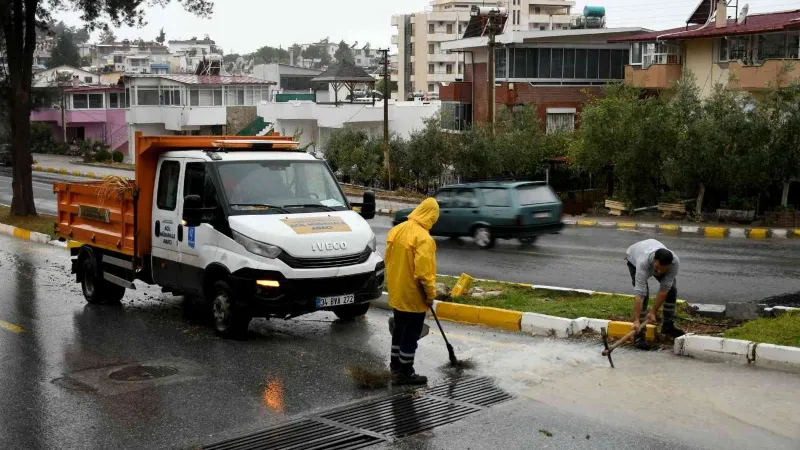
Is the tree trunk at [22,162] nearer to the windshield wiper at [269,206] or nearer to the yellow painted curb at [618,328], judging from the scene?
the windshield wiper at [269,206]

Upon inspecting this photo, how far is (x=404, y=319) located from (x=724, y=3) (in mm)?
33657

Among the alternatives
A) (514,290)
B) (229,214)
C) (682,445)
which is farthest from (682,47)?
(682,445)

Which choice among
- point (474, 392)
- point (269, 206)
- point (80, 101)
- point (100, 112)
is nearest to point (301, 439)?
point (474, 392)

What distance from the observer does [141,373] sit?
968 cm

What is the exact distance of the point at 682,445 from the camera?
23.2 ft

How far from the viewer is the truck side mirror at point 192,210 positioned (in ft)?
36.4

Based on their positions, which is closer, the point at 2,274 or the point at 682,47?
the point at 2,274

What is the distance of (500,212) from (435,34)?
285 feet

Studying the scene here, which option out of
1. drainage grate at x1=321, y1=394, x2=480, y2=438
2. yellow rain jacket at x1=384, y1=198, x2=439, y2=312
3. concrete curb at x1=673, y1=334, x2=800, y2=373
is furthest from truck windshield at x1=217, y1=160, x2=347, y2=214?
concrete curb at x1=673, y1=334, x2=800, y2=373

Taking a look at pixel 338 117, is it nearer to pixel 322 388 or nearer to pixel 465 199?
pixel 465 199

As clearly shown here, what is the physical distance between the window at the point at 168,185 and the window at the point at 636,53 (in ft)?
115

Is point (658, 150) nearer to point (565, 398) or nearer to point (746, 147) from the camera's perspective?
point (746, 147)

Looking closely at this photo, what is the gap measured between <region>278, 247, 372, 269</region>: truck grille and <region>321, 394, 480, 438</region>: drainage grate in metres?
2.57

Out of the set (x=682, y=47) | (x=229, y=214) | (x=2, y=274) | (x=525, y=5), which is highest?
(x=525, y=5)
